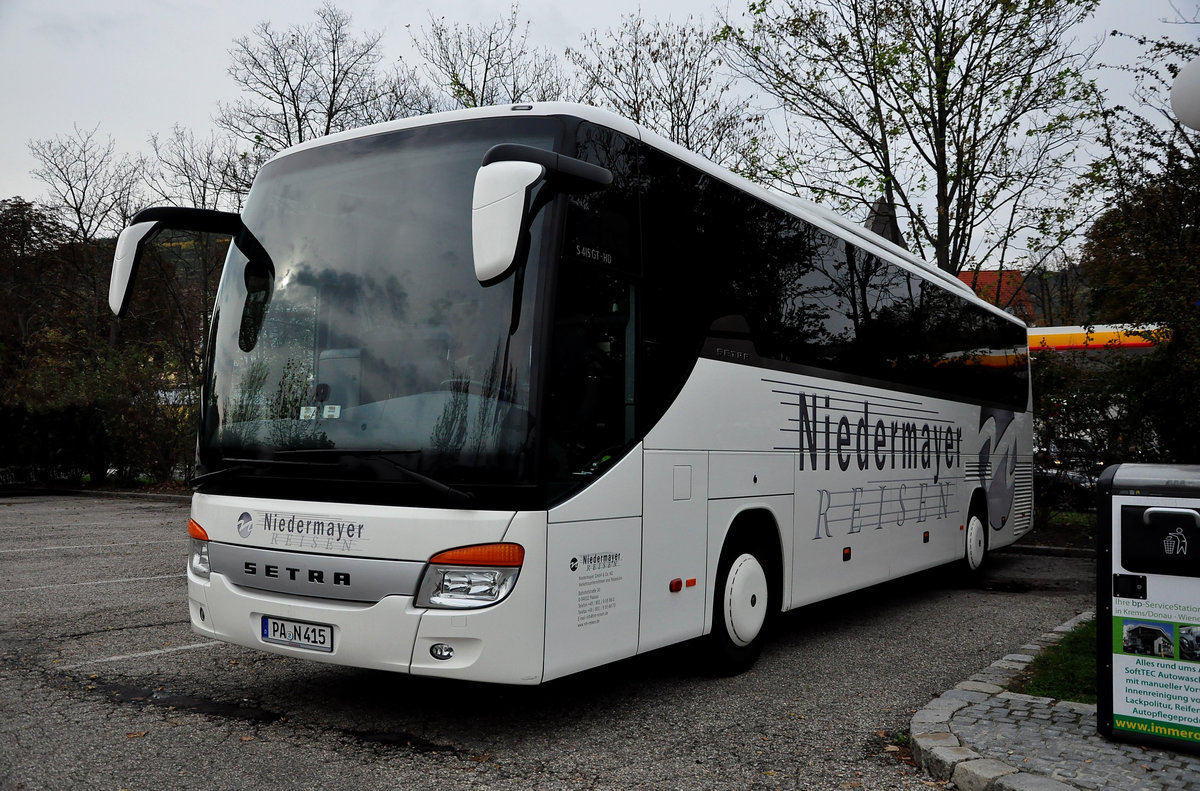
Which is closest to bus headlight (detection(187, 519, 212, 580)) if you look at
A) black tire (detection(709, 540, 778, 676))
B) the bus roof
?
the bus roof

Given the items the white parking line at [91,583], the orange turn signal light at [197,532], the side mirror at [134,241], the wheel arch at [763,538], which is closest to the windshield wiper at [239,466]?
the orange turn signal light at [197,532]

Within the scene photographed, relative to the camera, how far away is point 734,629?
21.9 feet

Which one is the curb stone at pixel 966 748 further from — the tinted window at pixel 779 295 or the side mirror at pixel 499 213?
the side mirror at pixel 499 213

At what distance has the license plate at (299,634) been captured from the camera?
5.01 metres

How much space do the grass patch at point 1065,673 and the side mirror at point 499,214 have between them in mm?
4166

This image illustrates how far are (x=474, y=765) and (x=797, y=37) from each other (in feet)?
59.9

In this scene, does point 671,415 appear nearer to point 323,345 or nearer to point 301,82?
point 323,345

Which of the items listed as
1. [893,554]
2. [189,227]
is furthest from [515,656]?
[893,554]

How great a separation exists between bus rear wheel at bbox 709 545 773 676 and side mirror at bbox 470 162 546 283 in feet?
10.0

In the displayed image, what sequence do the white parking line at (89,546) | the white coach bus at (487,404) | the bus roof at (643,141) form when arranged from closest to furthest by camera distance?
the white coach bus at (487,404) → the bus roof at (643,141) → the white parking line at (89,546)

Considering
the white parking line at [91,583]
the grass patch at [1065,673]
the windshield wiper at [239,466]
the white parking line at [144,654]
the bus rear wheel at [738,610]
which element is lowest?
the white parking line at [91,583]

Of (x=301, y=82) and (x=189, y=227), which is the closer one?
(x=189, y=227)

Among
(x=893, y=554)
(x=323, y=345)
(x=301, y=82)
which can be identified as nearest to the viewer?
(x=323, y=345)

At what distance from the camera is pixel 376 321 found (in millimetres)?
5176
